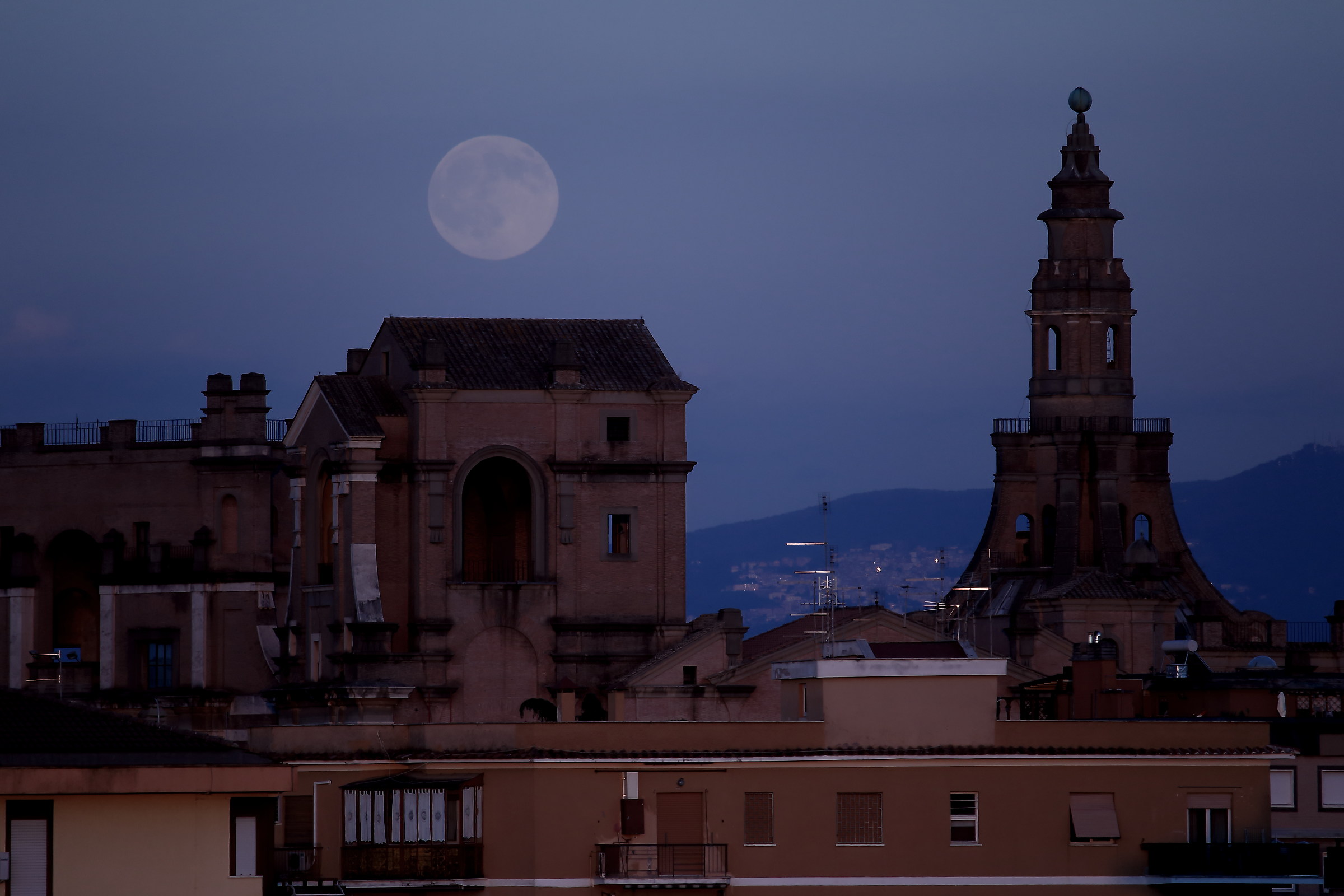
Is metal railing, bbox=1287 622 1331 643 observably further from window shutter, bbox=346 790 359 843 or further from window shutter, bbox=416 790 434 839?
window shutter, bbox=346 790 359 843

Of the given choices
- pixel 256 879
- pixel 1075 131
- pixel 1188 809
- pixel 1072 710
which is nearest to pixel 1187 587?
pixel 1075 131

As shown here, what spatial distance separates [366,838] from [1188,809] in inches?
699

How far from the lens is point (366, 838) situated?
60219 millimetres

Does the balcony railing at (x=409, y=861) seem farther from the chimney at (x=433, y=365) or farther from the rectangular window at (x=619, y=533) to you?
the chimney at (x=433, y=365)

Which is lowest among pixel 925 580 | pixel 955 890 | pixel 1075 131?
pixel 955 890

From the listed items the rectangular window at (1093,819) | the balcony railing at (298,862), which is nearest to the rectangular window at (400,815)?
the balcony railing at (298,862)

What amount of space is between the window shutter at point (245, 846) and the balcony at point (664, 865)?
931cm

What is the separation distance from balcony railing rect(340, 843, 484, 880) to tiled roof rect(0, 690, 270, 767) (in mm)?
6196

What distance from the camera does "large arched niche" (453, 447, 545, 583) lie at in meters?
91.1

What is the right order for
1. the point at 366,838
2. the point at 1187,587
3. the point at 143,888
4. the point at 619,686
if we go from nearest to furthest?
the point at 143,888 < the point at 366,838 < the point at 619,686 < the point at 1187,587

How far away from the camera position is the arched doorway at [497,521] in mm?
93938

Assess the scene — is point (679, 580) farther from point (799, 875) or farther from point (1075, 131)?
point (1075, 131)

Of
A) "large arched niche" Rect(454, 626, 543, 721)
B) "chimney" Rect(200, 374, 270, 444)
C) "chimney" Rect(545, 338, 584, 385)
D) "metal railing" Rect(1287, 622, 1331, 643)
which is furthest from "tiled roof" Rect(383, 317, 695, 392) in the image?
"metal railing" Rect(1287, 622, 1331, 643)

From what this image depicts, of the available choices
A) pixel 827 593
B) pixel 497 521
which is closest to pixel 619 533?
pixel 497 521
